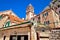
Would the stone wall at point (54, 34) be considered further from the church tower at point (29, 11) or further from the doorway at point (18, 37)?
the church tower at point (29, 11)

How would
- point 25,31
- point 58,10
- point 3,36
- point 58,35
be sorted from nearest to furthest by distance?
point 25,31 → point 3,36 → point 58,35 → point 58,10

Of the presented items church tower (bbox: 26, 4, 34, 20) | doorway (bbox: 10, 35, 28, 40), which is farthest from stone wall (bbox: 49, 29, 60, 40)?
church tower (bbox: 26, 4, 34, 20)

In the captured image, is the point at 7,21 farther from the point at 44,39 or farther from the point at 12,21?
the point at 44,39

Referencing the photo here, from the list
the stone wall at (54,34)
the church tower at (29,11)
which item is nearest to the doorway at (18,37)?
the stone wall at (54,34)

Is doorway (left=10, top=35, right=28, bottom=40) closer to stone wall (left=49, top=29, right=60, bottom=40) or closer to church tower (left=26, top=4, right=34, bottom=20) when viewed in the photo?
stone wall (left=49, top=29, right=60, bottom=40)

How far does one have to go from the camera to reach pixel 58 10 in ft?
173

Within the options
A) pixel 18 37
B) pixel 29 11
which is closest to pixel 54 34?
pixel 18 37

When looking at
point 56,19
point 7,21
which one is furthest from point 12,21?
point 56,19

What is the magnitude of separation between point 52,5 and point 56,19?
9.02 m

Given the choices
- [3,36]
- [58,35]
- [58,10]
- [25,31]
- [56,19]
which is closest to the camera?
[25,31]

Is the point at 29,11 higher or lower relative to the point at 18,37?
higher

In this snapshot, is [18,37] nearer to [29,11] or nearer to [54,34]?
[54,34]

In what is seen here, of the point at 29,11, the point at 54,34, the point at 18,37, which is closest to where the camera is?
the point at 18,37

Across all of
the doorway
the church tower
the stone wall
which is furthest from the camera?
the church tower
